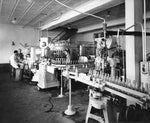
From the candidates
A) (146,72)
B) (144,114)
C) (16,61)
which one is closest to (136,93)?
(144,114)

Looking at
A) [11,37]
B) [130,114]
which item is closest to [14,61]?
[11,37]

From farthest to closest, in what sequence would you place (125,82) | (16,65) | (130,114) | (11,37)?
(11,37)
(16,65)
(125,82)
(130,114)

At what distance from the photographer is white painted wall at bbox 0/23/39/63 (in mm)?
6695

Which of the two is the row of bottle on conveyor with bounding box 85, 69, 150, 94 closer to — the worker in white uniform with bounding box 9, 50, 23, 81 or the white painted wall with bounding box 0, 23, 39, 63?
the worker in white uniform with bounding box 9, 50, 23, 81

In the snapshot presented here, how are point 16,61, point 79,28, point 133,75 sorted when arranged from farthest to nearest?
point 79,28
point 16,61
point 133,75

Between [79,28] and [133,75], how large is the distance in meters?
6.01

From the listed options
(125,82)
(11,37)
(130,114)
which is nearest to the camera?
(130,114)

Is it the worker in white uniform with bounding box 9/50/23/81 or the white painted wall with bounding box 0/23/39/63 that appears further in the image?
the white painted wall with bounding box 0/23/39/63

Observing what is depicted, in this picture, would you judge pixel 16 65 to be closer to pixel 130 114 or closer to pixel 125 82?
pixel 125 82

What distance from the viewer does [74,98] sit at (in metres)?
3.10

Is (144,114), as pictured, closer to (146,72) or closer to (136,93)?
(136,93)

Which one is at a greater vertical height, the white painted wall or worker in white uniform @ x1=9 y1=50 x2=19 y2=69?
the white painted wall

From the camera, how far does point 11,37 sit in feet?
22.7

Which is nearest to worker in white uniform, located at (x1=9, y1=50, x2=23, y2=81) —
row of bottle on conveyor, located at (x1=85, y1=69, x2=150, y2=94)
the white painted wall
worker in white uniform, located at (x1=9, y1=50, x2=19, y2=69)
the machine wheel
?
worker in white uniform, located at (x1=9, y1=50, x2=19, y2=69)
